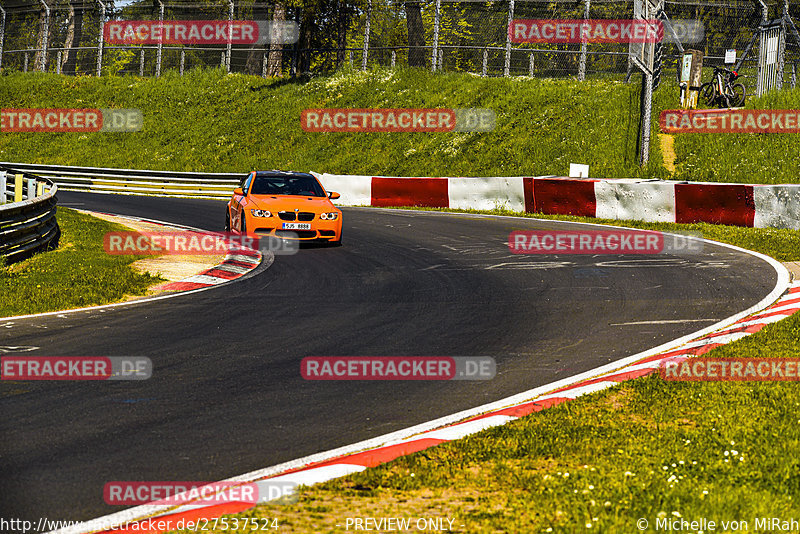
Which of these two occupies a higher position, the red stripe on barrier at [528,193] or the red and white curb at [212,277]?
the red stripe on barrier at [528,193]

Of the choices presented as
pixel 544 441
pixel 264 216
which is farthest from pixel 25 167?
pixel 544 441

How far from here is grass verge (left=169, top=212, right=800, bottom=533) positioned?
14.6 ft

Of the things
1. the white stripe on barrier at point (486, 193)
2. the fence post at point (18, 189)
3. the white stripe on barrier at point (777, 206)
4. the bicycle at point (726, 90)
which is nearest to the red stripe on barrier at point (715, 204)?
the white stripe on barrier at point (777, 206)

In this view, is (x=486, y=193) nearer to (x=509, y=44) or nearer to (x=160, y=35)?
(x=509, y=44)

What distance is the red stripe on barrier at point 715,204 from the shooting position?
746 inches

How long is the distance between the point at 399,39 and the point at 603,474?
41.0 m

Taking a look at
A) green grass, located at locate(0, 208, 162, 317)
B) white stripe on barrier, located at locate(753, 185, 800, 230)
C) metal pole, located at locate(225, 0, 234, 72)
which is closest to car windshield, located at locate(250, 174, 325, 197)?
green grass, located at locate(0, 208, 162, 317)

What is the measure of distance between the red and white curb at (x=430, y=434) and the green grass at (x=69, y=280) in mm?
5954

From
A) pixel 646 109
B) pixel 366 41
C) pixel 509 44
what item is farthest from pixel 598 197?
pixel 366 41

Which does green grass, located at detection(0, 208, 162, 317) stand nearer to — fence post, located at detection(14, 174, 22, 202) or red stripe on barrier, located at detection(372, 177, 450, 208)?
fence post, located at detection(14, 174, 22, 202)

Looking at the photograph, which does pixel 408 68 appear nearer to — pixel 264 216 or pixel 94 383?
pixel 264 216

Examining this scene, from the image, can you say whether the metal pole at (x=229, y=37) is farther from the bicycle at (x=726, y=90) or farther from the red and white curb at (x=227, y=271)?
the red and white curb at (x=227, y=271)

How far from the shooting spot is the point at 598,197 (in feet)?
70.5

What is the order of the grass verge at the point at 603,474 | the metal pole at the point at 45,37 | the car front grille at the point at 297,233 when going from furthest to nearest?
the metal pole at the point at 45,37, the car front grille at the point at 297,233, the grass verge at the point at 603,474
